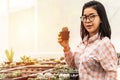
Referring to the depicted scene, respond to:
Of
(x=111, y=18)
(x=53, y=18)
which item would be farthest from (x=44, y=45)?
(x=111, y=18)

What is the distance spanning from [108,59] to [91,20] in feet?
0.86

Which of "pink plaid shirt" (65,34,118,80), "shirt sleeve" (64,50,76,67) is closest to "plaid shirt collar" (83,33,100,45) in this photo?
"pink plaid shirt" (65,34,118,80)

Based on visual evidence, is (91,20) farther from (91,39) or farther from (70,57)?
(70,57)

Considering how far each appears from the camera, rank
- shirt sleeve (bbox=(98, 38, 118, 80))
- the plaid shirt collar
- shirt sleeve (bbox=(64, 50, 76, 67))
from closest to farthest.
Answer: shirt sleeve (bbox=(98, 38, 118, 80))
the plaid shirt collar
shirt sleeve (bbox=(64, 50, 76, 67))

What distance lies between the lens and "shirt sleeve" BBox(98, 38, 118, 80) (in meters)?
1.77

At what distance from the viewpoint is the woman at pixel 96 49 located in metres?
1.79

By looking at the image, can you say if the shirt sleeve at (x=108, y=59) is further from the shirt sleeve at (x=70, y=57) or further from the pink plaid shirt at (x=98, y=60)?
the shirt sleeve at (x=70, y=57)

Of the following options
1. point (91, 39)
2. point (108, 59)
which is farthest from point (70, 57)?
point (108, 59)

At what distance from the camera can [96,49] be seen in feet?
6.00

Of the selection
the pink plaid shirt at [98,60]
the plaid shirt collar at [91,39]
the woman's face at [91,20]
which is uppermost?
the woman's face at [91,20]

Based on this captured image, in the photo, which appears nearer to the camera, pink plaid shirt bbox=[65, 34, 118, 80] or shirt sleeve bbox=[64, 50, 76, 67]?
pink plaid shirt bbox=[65, 34, 118, 80]

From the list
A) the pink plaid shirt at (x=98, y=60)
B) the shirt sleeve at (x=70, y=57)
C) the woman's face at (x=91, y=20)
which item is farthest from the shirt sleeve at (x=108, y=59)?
the shirt sleeve at (x=70, y=57)

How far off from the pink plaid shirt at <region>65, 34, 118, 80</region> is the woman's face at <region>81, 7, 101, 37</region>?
2.2 inches

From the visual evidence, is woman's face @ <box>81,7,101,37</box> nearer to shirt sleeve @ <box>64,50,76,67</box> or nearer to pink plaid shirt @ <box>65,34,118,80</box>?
pink plaid shirt @ <box>65,34,118,80</box>
